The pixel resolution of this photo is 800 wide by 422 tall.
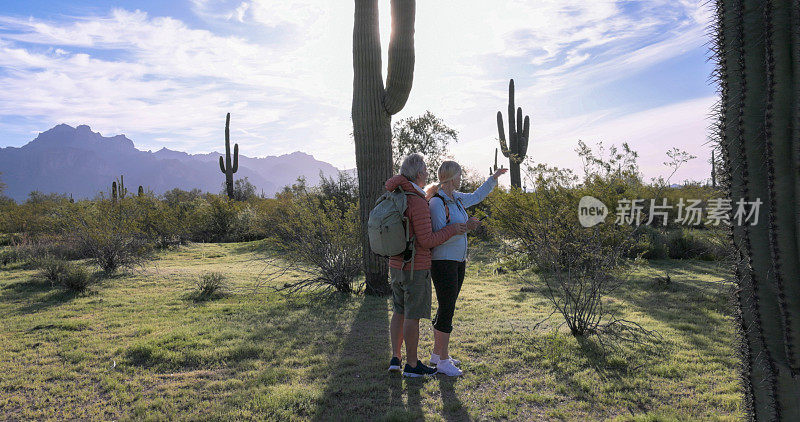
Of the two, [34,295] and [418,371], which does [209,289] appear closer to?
[34,295]

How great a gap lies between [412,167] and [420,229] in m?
0.49

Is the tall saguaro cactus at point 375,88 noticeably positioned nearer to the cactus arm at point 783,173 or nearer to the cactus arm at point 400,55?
the cactus arm at point 400,55

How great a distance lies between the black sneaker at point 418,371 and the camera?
3.70 metres

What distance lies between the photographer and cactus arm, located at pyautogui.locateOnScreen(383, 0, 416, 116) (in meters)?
6.71

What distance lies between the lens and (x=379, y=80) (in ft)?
22.4

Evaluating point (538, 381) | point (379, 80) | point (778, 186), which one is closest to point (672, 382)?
point (538, 381)

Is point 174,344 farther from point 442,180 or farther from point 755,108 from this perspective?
point 755,108

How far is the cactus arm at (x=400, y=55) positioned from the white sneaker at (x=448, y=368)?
165 inches

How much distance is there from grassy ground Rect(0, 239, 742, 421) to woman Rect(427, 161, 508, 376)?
17.6 inches

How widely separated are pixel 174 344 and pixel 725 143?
16.5 ft

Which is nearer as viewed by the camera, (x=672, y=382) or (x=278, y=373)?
(x=672, y=382)

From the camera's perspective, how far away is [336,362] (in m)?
4.20

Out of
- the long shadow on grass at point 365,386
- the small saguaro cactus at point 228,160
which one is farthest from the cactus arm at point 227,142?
the long shadow on grass at point 365,386

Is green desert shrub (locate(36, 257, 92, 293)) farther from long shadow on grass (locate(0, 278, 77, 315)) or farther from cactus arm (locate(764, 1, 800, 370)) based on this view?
cactus arm (locate(764, 1, 800, 370))
